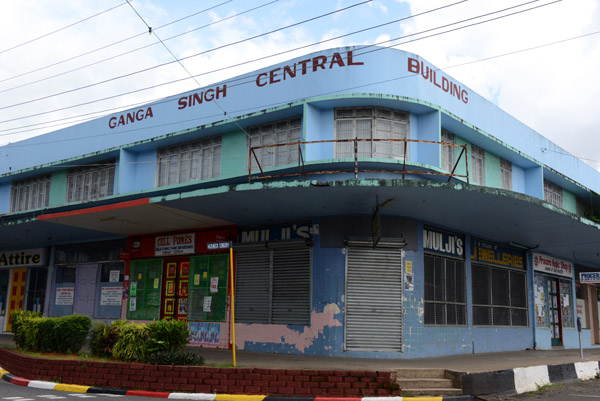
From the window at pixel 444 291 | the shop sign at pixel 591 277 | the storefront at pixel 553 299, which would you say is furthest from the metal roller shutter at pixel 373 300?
the storefront at pixel 553 299

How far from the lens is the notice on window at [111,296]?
20.2 meters

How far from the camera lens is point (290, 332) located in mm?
15117

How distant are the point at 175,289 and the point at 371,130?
8.16m

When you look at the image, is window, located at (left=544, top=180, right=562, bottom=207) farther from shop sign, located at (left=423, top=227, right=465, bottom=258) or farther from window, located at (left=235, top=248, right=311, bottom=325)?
window, located at (left=235, top=248, right=311, bottom=325)

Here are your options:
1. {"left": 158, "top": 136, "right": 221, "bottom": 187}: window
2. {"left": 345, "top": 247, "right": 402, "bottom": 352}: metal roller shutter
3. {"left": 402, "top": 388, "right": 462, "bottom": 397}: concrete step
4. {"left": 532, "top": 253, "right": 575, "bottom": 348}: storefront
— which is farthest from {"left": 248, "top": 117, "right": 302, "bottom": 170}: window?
{"left": 532, "top": 253, "right": 575, "bottom": 348}: storefront

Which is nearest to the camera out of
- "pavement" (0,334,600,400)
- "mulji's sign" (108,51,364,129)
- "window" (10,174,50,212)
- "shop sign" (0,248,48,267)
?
"pavement" (0,334,600,400)

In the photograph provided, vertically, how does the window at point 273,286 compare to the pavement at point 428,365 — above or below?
above

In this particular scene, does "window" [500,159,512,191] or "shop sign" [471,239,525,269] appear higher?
"window" [500,159,512,191]

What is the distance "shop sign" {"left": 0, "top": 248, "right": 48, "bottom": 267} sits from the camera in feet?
76.2

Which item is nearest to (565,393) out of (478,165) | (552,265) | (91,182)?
(478,165)

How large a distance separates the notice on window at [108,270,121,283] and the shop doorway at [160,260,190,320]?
8.41 ft

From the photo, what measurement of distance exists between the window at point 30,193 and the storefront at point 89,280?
241cm

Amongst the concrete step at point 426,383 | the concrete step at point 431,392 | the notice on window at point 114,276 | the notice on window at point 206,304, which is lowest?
the concrete step at point 431,392

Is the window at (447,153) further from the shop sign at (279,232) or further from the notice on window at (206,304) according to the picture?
the notice on window at (206,304)
